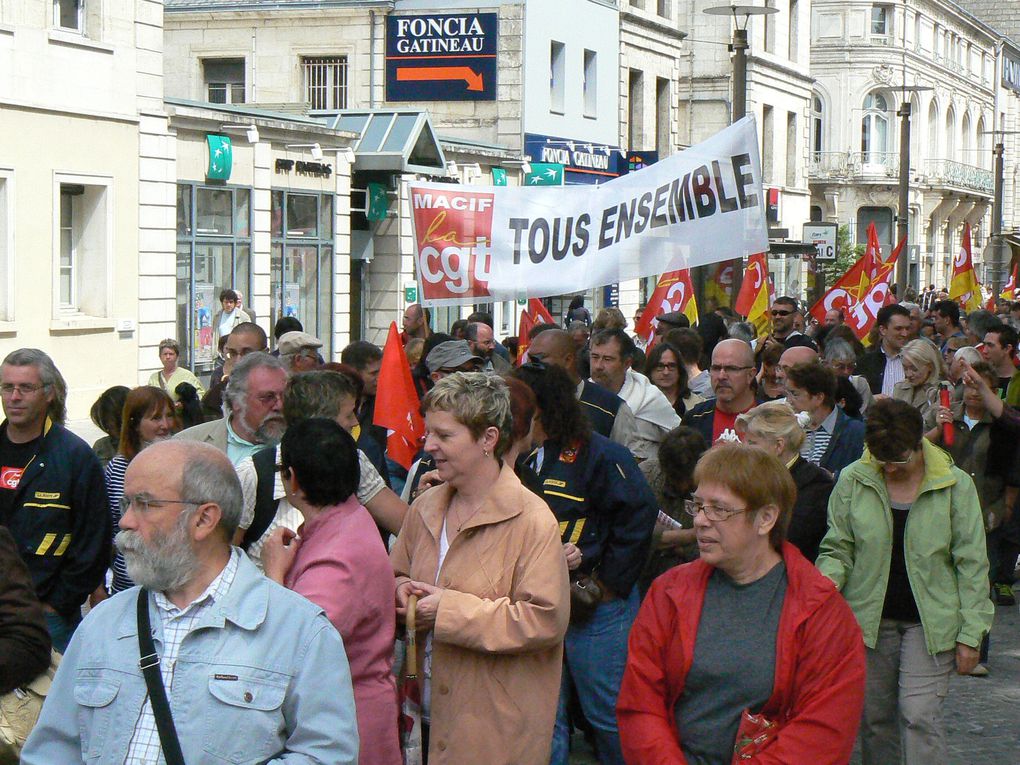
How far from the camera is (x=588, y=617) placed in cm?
586

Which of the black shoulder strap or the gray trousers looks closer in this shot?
the black shoulder strap

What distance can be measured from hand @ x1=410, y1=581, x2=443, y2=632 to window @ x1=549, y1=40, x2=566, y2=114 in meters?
30.4

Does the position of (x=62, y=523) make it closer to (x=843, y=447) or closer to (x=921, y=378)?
(x=843, y=447)

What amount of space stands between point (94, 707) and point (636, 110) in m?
37.4

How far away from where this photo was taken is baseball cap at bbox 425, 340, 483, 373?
804 centimetres

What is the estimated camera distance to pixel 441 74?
109 feet

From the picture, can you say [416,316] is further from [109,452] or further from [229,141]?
[229,141]

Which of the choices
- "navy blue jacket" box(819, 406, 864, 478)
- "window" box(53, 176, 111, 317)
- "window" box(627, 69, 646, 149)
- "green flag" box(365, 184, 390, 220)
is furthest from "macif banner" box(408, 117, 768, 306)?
"window" box(627, 69, 646, 149)

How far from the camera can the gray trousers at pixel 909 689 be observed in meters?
5.80

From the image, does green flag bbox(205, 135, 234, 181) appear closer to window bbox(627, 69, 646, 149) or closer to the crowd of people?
the crowd of people

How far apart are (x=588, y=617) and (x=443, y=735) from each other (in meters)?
1.28

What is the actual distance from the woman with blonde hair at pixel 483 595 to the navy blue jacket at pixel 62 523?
1.60 m

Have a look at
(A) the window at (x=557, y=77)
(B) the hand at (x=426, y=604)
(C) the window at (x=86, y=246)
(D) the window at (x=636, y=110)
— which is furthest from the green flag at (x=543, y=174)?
(B) the hand at (x=426, y=604)

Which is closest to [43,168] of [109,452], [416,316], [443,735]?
[416,316]
